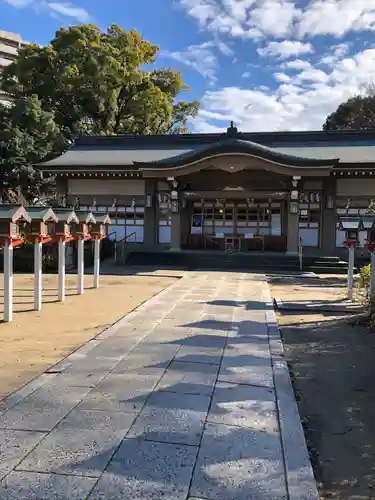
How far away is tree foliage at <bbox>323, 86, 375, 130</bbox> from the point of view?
3453 centimetres

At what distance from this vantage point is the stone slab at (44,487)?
2.53 meters

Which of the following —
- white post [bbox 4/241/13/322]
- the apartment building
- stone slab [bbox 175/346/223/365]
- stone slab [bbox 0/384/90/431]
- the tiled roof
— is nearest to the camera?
stone slab [bbox 0/384/90/431]

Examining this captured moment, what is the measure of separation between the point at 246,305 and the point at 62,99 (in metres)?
21.8

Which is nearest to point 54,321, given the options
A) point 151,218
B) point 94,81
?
point 151,218

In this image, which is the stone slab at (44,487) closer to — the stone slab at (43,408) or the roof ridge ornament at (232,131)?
the stone slab at (43,408)

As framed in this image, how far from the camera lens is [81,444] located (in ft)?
10.4

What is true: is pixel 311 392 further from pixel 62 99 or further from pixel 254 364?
pixel 62 99

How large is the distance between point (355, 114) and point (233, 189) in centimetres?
2275

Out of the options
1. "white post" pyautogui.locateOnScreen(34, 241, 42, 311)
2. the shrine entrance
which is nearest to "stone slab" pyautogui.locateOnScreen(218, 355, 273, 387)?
"white post" pyautogui.locateOnScreen(34, 241, 42, 311)

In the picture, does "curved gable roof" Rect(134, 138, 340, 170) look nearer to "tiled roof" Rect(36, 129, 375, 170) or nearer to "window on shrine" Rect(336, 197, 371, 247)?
"tiled roof" Rect(36, 129, 375, 170)

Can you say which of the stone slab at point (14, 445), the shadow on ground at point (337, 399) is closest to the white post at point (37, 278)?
the shadow on ground at point (337, 399)

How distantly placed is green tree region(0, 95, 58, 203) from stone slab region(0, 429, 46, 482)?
21273 millimetres

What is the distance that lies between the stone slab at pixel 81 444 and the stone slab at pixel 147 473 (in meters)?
0.10

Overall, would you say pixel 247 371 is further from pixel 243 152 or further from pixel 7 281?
pixel 243 152
